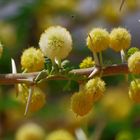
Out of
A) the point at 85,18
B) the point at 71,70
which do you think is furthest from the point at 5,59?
the point at 71,70

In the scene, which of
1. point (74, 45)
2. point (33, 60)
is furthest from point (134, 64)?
point (74, 45)

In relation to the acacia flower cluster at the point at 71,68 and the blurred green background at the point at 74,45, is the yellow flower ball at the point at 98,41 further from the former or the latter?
the blurred green background at the point at 74,45

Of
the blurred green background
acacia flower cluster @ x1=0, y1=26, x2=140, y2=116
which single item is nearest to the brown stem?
acacia flower cluster @ x1=0, y1=26, x2=140, y2=116

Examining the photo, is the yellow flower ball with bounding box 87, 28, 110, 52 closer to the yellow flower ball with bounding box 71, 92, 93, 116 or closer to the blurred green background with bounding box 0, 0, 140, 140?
the yellow flower ball with bounding box 71, 92, 93, 116

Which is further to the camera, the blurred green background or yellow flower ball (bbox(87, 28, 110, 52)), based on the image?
the blurred green background

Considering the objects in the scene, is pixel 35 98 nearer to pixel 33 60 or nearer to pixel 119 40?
pixel 33 60

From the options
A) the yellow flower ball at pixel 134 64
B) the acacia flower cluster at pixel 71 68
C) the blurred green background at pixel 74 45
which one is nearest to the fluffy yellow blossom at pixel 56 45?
the acacia flower cluster at pixel 71 68
